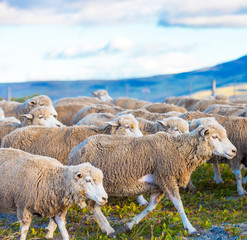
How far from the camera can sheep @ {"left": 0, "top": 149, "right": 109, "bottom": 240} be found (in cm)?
500

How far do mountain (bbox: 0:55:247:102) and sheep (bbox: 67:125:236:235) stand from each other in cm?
2092

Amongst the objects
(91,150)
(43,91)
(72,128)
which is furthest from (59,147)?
(43,91)

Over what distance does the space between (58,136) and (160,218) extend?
218 centimetres

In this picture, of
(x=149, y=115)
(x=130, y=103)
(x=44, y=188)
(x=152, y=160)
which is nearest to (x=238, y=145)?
(x=149, y=115)

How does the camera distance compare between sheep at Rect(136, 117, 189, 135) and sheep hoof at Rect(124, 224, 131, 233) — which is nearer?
sheep hoof at Rect(124, 224, 131, 233)

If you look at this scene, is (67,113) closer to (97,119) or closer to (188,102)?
(97,119)

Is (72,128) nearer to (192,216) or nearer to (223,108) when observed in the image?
(192,216)

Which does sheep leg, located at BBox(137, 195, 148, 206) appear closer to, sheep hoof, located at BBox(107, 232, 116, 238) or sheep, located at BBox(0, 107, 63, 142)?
sheep hoof, located at BBox(107, 232, 116, 238)

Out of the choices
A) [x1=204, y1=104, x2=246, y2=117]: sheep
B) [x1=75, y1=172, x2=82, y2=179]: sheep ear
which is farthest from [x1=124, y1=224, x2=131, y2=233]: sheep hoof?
[x1=204, y1=104, x2=246, y2=117]: sheep

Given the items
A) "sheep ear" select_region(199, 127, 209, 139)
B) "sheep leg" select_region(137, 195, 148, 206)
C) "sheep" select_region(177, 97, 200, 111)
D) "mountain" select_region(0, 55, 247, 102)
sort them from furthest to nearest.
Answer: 1. "mountain" select_region(0, 55, 247, 102)
2. "sheep" select_region(177, 97, 200, 111)
3. "sheep leg" select_region(137, 195, 148, 206)
4. "sheep ear" select_region(199, 127, 209, 139)

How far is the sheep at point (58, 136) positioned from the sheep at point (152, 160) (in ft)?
3.70

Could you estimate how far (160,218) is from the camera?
6160 millimetres

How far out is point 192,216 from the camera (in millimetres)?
6414

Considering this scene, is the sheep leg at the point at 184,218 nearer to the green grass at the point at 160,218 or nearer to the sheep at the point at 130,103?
the green grass at the point at 160,218
